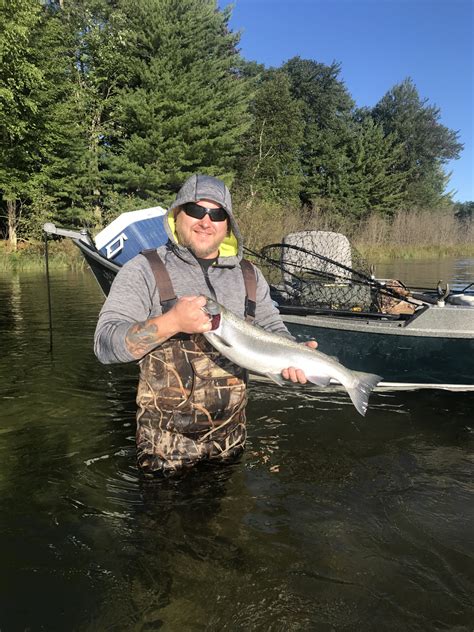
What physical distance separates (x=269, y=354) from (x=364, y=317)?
13.6 feet

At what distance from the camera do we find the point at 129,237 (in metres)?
7.90

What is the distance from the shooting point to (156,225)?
8039mm

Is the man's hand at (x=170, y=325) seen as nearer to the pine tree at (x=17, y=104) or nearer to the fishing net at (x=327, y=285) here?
the fishing net at (x=327, y=285)

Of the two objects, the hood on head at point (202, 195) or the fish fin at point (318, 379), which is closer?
the hood on head at point (202, 195)

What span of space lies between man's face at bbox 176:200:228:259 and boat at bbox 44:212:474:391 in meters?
→ 3.55

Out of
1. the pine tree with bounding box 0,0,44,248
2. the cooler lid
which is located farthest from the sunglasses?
the pine tree with bounding box 0,0,44,248

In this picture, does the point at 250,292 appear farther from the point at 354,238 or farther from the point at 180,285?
the point at 354,238

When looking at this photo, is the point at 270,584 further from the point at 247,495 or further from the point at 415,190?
the point at 415,190

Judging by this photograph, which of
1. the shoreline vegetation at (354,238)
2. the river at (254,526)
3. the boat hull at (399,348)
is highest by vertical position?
the shoreline vegetation at (354,238)

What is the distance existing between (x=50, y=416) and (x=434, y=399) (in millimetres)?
4627

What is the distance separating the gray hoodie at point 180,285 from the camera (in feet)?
8.48

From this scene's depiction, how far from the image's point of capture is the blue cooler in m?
7.84

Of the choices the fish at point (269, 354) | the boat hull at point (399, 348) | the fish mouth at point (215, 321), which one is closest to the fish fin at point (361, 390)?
the fish at point (269, 354)

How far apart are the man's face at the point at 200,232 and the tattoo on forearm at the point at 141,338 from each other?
0.67 m
